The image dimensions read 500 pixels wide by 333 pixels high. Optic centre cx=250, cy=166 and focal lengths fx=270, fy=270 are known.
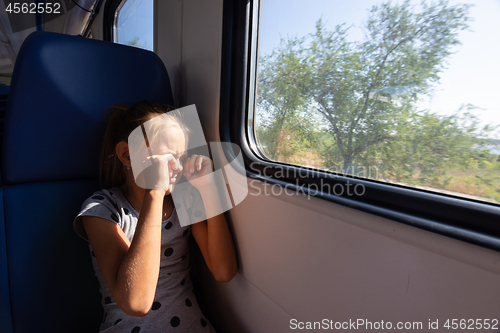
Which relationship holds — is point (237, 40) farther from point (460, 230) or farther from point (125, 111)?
point (460, 230)

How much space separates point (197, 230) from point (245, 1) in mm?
824

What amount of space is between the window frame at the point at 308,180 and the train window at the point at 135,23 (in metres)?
0.81

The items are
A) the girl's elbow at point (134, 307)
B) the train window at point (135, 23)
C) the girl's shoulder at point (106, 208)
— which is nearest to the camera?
the girl's elbow at point (134, 307)

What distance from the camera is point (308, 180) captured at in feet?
2.26

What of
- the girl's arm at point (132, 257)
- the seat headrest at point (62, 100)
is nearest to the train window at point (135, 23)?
the seat headrest at point (62, 100)

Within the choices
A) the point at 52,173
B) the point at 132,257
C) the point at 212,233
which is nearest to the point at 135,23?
the point at 52,173

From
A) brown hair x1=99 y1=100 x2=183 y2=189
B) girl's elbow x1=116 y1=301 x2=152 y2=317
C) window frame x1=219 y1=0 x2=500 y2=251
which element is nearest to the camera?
window frame x1=219 y1=0 x2=500 y2=251

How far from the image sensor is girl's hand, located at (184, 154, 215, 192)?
0.97 m

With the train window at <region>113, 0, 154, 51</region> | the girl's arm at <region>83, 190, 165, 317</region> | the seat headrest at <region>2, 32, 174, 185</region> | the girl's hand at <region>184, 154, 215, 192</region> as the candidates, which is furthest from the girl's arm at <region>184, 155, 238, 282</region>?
the train window at <region>113, 0, 154, 51</region>

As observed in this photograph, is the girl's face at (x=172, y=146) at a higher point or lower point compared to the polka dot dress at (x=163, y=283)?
higher

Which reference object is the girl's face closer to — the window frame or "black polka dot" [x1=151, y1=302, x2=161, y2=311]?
the window frame

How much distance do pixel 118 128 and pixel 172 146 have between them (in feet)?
0.66

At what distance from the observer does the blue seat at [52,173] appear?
81cm

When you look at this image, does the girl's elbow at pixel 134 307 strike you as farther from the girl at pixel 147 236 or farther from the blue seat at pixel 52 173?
the blue seat at pixel 52 173
